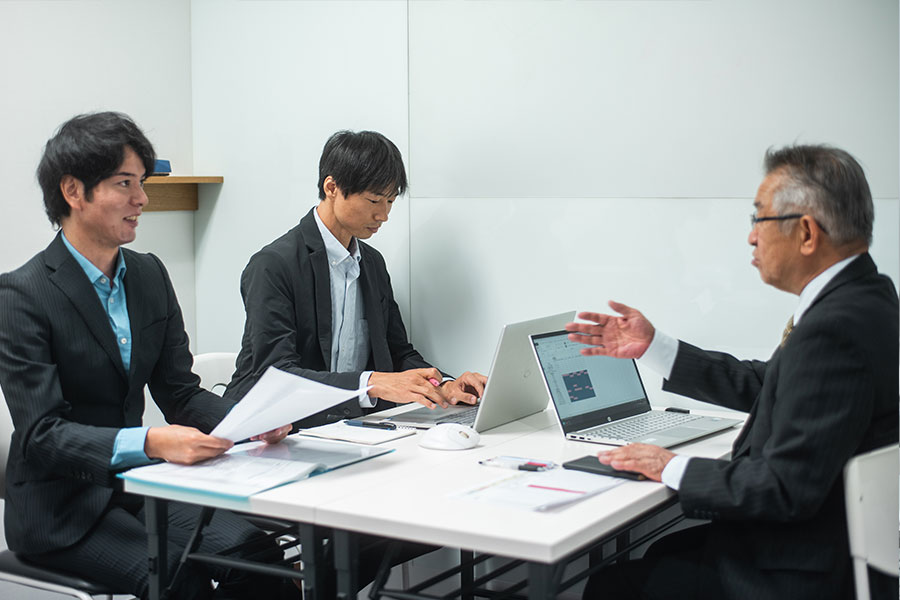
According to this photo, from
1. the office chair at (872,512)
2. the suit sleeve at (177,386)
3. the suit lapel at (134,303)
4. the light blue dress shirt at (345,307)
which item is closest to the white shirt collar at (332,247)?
the light blue dress shirt at (345,307)

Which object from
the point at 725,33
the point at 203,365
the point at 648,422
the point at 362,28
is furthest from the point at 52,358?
the point at 725,33

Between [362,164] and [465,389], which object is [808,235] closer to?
[465,389]

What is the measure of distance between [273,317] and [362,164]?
56cm

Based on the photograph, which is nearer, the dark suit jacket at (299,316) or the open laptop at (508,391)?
the open laptop at (508,391)

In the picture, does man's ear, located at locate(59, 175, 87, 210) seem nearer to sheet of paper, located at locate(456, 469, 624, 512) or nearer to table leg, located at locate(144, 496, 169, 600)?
table leg, located at locate(144, 496, 169, 600)

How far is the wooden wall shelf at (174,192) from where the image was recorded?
151 inches

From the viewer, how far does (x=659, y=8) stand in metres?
3.05

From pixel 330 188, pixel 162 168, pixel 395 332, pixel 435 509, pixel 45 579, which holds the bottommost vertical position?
pixel 45 579

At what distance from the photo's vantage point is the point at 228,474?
205 centimetres

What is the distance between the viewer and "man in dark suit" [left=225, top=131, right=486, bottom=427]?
298 centimetres

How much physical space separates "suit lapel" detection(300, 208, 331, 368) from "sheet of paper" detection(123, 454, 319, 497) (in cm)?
98

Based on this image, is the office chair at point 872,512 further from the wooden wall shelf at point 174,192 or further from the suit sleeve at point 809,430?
the wooden wall shelf at point 174,192

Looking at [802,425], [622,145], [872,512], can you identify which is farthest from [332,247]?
[872,512]

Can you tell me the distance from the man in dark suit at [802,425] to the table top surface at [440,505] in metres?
0.15
